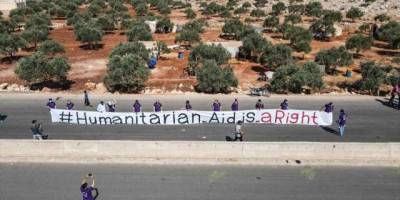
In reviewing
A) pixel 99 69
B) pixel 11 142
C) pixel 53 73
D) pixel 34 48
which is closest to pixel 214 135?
pixel 11 142

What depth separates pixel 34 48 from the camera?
54.0 metres

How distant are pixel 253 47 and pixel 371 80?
1456 cm

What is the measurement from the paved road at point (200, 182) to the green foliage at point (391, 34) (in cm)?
3776

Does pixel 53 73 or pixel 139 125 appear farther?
pixel 53 73

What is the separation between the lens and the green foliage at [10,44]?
4716 cm


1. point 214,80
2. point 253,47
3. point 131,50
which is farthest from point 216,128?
point 253,47

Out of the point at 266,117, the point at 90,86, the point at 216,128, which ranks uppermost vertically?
the point at 266,117

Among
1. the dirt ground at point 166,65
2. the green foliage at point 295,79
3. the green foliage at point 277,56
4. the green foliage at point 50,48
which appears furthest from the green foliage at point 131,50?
the green foliage at point 295,79

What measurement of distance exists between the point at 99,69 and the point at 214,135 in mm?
22193

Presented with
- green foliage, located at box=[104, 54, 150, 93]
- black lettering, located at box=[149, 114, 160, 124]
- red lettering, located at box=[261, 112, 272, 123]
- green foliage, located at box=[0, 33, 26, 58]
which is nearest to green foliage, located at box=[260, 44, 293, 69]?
green foliage, located at box=[104, 54, 150, 93]

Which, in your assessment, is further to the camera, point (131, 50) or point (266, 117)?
point (131, 50)

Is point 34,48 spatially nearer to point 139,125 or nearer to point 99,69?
point 99,69

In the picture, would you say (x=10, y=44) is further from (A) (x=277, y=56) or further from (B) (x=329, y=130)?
(B) (x=329, y=130)

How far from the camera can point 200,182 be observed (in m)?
18.4
